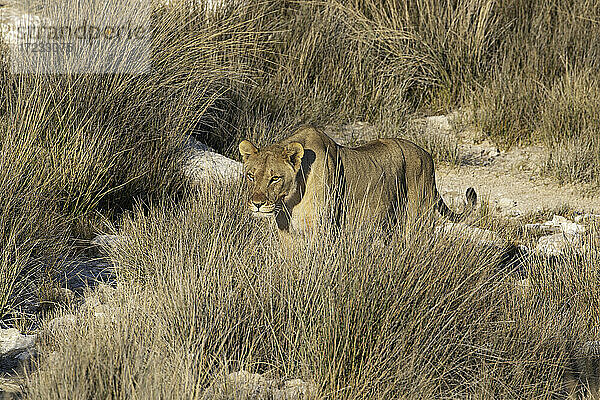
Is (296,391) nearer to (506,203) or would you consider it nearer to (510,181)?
(506,203)

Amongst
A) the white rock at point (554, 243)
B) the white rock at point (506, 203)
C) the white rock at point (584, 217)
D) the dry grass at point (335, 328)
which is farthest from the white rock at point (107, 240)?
the white rock at point (584, 217)

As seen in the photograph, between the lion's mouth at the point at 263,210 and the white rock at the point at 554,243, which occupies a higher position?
the lion's mouth at the point at 263,210

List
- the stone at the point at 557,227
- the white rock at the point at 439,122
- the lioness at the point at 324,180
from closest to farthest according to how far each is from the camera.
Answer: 1. the lioness at the point at 324,180
2. the stone at the point at 557,227
3. the white rock at the point at 439,122

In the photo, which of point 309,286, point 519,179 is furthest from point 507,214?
point 309,286

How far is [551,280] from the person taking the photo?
463 centimetres

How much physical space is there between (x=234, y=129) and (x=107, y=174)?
2136 mm

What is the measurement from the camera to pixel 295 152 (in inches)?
184

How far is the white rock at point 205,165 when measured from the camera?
6.39m

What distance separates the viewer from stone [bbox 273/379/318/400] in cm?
326

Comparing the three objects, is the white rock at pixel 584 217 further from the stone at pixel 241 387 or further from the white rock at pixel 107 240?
the stone at pixel 241 387

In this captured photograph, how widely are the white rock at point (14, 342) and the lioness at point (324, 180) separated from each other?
133cm

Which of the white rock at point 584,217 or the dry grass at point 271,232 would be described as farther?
the white rock at point 584,217

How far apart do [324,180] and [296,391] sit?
1760mm

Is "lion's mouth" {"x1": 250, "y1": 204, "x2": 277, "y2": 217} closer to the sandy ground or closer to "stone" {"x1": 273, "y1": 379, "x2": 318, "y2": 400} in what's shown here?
"stone" {"x1": 273, "y1": 379, "x2": 318, "y2": 400}
